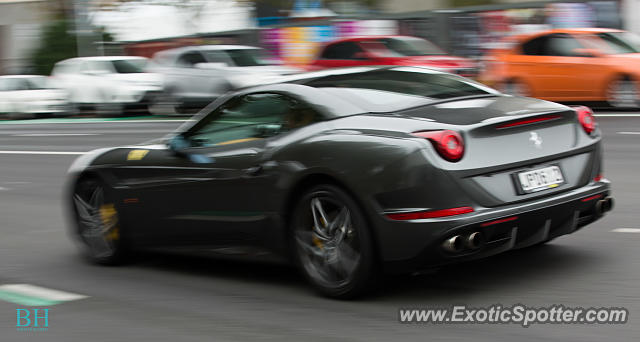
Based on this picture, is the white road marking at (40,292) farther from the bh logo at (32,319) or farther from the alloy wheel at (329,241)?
the alloy wheel at (329,241)

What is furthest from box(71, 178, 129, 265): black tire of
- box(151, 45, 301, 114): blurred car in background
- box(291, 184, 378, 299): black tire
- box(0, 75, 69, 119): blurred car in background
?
box(0, 75, 69, 119): blurred car in background

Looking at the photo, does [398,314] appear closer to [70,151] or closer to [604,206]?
[604,206]

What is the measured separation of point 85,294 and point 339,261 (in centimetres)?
175

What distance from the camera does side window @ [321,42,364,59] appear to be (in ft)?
71.2

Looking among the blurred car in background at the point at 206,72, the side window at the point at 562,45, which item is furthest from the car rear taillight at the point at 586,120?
the blurred car in background at the point at 206,72

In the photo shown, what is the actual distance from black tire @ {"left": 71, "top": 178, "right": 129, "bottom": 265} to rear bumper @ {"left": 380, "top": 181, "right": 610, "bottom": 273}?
254 centimetres

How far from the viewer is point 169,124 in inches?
891

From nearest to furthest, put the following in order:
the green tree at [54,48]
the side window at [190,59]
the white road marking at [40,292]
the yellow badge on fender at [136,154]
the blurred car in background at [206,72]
A: 1. the white road marking at [40,292]
2. the yellow badge on fender at [136,154]
3. the blurred car in background at [206,72]
4. the side window at [190,59]
5. the green tree at [54,48]

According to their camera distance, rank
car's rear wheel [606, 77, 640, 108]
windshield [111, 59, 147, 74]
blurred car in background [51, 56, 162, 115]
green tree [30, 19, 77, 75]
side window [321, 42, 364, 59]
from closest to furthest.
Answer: car's rear wheel [606, 77, 640, 108]
side window [321, 42, 364, 59]
blurred car in background [51, 56, 162, 115]
windshield [111, 59, 147, 74]
green tree [30, 19, 77, 75]

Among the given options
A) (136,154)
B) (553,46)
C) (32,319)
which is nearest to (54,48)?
(553,46)

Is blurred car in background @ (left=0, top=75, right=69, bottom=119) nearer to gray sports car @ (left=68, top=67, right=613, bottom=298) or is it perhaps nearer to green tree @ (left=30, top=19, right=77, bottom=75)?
green tree @ (left=30, top=19, right=77, bottom=75)

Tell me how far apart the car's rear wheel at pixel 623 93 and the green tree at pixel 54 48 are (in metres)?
32.6

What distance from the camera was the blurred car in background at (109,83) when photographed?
26.5 m

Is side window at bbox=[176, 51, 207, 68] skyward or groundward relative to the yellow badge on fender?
groundward
